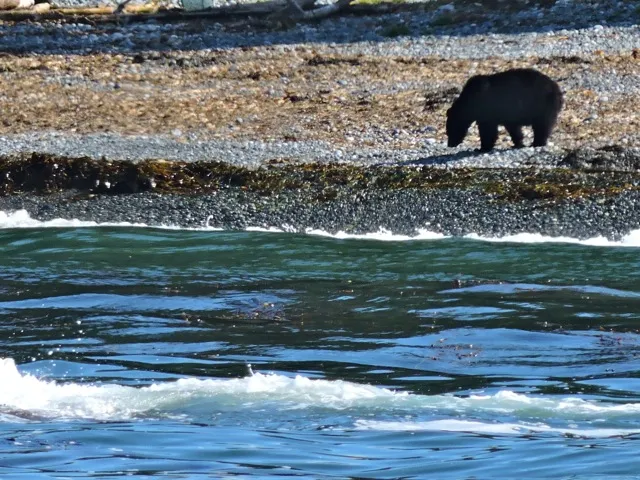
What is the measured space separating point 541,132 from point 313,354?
7.75 metres

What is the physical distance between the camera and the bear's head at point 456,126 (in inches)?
662

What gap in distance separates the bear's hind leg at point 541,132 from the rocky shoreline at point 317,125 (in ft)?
0.44

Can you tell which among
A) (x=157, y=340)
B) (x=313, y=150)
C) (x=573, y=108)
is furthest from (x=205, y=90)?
(x=157, y=340)

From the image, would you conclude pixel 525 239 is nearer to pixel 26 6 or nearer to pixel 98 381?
pixel 98 381

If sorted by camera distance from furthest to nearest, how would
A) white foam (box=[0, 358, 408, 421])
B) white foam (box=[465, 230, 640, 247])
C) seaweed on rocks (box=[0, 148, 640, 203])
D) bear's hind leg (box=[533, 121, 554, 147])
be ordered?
bear's hind leg (box=[533, 121, 554, 147])
seaweed on rocks (box=[0, 148, 640, 203])
white foam (box=[465, 230, 640, 247])
white foam (box=[0, 358, 408, 421])

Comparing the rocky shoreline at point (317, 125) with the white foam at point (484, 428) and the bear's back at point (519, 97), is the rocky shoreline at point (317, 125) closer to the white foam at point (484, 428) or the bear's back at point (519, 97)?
the bear's back at point (519, 97)

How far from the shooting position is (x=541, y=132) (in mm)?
16547

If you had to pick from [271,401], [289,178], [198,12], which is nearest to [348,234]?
[289,178]

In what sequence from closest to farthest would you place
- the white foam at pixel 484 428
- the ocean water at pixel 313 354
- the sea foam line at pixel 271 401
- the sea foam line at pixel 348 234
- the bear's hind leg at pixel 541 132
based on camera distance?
the ocean water at pixel 313 354, the white foam at pixel 484 428, the sea foam line at pixel 271 401, the sea foam line at pixel 348 234, the bear's hind leg at pixel 541 132

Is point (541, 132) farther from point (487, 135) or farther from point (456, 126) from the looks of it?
point (456, 126)

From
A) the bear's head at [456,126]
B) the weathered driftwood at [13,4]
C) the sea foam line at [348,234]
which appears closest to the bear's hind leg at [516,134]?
the bear's head at [456,126]

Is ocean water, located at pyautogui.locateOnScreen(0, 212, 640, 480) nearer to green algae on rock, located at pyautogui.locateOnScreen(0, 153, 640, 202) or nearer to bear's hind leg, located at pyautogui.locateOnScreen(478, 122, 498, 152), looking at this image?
green algae on rock, located at pyautogui.locateOnScreen(0, 153, 640, 202)

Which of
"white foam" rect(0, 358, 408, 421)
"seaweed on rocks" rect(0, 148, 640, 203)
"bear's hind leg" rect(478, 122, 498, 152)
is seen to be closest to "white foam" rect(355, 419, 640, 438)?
"white foam" rect(0, 358, 408, 421)

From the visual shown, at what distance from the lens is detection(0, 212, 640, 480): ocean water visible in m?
6.67
